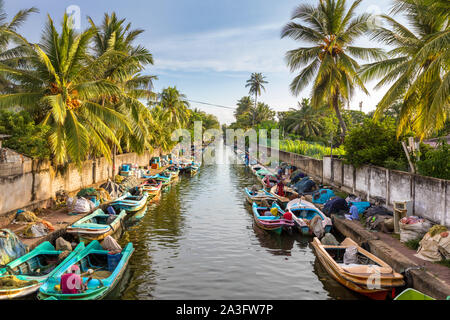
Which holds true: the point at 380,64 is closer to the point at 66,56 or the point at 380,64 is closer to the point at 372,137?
the point at 372,137

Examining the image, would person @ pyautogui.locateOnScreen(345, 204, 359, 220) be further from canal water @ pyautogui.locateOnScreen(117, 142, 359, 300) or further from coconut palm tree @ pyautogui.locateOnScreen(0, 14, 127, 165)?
coconut palm tree @ pyautogui.locateOnScreen(0, 14, 127, 165)

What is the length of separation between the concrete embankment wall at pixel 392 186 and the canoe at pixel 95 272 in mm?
10072

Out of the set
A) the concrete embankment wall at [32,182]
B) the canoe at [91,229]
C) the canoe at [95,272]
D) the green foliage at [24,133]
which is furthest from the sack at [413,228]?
the green foliage at [24,133]

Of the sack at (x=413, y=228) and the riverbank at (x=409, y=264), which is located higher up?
the sack at (x=413, y=228)

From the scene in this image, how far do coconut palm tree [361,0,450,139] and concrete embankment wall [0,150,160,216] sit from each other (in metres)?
14.7

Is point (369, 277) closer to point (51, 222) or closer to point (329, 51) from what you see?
point (51, 222)

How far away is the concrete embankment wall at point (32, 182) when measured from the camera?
1362 centimetres

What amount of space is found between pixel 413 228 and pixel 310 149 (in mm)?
22422

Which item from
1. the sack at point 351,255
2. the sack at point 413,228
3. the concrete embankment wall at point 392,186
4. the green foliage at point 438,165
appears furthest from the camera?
the green foliage at point 438,165

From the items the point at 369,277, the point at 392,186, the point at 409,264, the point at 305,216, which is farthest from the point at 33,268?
the point at 392,186

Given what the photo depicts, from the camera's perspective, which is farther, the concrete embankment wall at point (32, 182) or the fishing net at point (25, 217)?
the concrete embankment wall at point (32, 182)

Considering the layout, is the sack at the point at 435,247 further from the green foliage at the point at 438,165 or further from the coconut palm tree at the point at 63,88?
the coconut palm tree at the point at 63,88

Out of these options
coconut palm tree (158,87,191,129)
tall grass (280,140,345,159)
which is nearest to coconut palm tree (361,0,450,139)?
tall grass (280,140,345,159)

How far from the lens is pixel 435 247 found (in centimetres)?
939
